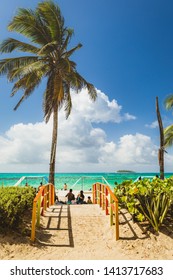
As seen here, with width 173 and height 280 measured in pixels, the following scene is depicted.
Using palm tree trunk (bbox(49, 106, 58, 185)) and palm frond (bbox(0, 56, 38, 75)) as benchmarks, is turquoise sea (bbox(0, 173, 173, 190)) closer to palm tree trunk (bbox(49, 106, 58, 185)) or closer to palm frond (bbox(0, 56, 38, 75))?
palm tree trunk (bbox(49, 106, 58, 185))

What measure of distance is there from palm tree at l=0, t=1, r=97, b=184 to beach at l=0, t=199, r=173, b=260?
8884 mm

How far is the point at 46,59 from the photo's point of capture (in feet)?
51.9

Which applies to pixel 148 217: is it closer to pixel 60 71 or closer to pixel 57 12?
pixel 60 71

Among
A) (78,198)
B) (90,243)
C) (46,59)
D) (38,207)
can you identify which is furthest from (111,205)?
(46,59)

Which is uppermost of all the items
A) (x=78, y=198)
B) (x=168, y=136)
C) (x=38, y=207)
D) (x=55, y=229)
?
(x=168, y=136)

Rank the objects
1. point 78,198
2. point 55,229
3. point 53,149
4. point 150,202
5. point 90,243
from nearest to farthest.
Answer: point 90,243 < point 150,202 < point 55,229 < point 78,198 < point 53,149

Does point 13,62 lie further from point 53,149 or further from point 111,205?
point 111,205

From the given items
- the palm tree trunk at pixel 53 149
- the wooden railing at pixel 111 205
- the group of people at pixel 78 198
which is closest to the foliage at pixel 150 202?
the wooden railing at pixel 111 205

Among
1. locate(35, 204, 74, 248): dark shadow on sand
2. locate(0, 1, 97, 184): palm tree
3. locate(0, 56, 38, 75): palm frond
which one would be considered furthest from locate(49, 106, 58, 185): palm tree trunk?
locate(35, 204, 74, 248): dark shadow on sand

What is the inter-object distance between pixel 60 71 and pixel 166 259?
1349 centimetres

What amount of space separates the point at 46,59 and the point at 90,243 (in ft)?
42.7

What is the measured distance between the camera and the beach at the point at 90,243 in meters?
4.97

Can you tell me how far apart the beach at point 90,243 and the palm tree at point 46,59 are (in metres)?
8.88
